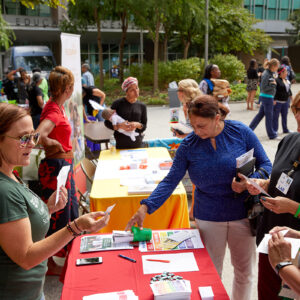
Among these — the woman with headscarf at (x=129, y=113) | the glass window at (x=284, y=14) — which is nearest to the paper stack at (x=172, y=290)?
the woman with headscarf at (x=129, y=113)

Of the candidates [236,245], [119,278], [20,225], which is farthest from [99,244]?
[236,245]

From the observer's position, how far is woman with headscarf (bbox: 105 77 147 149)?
16.2 feet

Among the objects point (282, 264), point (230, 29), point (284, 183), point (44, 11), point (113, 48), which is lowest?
point (282, 264)

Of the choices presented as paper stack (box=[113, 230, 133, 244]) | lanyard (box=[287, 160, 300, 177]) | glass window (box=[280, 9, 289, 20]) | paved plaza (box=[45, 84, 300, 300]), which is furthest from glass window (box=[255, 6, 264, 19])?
paper stack (box=[113, 230, 133, 244])

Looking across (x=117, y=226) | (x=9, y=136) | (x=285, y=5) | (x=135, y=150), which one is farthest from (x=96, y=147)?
(x=285, y=5)

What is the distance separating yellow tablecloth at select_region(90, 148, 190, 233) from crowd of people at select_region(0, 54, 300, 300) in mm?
423

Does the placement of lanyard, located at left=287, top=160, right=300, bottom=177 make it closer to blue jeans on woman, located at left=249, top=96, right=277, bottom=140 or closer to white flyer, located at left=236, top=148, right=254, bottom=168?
white flyer, located at left=236, top=148, right=254, bottom=168

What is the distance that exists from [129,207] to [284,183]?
5.55 feet

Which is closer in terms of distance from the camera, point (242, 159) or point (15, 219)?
point (15, 219)

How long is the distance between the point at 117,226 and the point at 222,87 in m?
3.83

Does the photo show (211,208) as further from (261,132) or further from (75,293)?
(261,132)

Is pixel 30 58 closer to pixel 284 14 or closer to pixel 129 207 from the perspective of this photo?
pixel 129 207

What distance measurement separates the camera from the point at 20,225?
161 cm

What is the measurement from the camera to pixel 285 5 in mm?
34500
